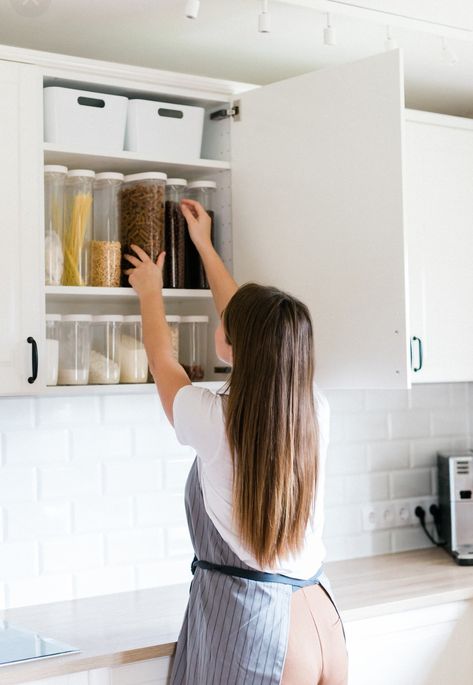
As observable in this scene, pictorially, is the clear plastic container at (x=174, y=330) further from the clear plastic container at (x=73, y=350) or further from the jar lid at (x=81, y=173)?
the jar lid at (x=81, y=173)

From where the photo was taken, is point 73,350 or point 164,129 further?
point 164,129

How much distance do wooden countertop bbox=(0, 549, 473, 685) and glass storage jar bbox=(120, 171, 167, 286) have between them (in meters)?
0.88

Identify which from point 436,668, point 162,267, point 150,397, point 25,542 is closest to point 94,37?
point 162,267

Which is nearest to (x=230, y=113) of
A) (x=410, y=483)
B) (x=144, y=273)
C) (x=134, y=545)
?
(x=144, y=273)

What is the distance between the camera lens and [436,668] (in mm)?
2652

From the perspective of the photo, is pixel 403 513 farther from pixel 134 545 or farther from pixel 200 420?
pixel 200 420

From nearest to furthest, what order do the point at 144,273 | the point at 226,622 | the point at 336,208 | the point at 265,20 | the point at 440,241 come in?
the point at 226,622 → the point at 265,20 → the point at 336,208 → the point at 144,273 → the point at 440,241

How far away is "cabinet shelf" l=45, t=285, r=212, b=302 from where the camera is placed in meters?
2.40

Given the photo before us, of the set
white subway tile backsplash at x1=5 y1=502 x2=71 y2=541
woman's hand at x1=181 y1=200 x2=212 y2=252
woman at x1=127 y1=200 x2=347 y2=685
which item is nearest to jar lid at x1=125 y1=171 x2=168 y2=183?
woman's hand at x1=181 y1=200 x2=212 y2=252

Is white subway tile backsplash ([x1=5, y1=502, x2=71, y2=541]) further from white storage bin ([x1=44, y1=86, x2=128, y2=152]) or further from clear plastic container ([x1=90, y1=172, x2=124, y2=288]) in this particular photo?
white storage bin ([x1=44, y1=86, x2=128, y2=152])

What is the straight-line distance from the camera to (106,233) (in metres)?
2.52

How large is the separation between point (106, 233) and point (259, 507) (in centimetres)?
92

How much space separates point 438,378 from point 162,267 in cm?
93

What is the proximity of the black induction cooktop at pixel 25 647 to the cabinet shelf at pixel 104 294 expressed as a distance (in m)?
0.83
